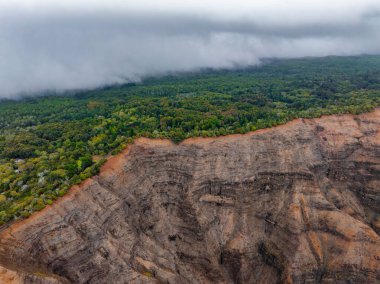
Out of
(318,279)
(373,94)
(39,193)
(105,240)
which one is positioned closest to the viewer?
(105,240)

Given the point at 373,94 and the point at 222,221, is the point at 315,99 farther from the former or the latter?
the point at 222,221

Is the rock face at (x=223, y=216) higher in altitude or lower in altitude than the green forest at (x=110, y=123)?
lower

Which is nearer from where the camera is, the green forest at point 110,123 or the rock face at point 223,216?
the rock face at point 223,216

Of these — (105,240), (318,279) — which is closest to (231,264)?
(318,279)

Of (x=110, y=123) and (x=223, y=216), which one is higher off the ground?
(x=110, y=123)

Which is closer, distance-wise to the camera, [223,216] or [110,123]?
[223,216]
